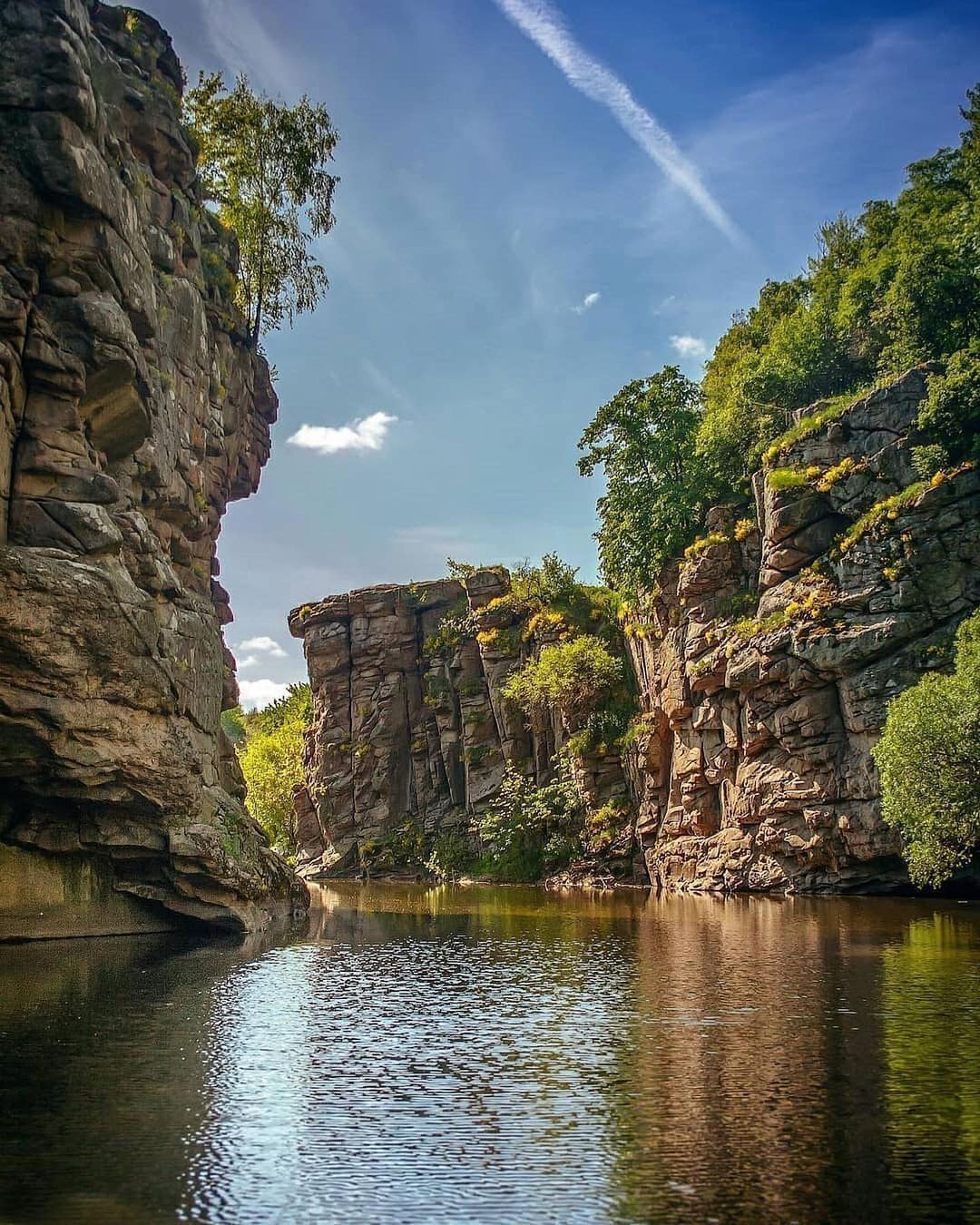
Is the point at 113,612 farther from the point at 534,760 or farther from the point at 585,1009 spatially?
the point at 534,760

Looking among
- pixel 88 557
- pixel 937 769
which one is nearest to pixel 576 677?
pixel 937 769

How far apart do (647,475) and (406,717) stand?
3266 cm

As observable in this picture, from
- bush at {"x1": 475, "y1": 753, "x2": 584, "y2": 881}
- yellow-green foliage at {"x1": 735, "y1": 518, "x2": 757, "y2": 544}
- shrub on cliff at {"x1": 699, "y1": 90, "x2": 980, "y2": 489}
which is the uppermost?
shrub on cliff at {"x1": 699, "y1": 90, "x2": 980, "y2": 489}

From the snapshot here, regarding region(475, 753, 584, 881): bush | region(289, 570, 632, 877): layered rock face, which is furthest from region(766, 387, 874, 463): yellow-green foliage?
region(289, 570, 632, 877): layered rock face

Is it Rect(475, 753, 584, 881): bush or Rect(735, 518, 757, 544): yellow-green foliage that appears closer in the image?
Rect(735, 518, 757, 544): yellow-green foliage

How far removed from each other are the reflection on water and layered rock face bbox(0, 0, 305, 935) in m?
5.19

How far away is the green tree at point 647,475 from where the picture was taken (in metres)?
59.4

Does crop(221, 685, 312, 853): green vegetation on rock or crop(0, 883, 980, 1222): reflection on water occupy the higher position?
crop(221, 685, 312, 853): green vegetation on rock

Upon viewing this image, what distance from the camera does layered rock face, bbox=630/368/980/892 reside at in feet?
146

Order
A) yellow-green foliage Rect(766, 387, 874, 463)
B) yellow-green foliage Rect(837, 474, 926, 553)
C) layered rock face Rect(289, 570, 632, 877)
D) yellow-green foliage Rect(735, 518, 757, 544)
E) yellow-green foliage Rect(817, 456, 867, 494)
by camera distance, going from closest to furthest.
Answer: yellow-green foliage Rect(837, 474, 926, 553) → yellow-green foliage Rect(817, 456, 867, 494) → yellow-green foliage Rect(766, 387, 874, 463) → yellow-green foliage Rect(735, 518, 757, 544) → layered rock face Rect(289, 570, 632, 877)

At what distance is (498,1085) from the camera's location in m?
14.9

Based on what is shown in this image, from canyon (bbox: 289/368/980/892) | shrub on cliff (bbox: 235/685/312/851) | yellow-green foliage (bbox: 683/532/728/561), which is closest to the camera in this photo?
canyon (bbox: 289/368/980/892)

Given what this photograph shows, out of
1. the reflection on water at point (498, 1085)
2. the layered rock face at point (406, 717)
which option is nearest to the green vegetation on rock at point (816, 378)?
the layered rock face at point (406, 717)

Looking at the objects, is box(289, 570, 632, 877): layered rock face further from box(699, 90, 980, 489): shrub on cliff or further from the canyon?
box(699, 90, 980, 489): shrub on cliff
